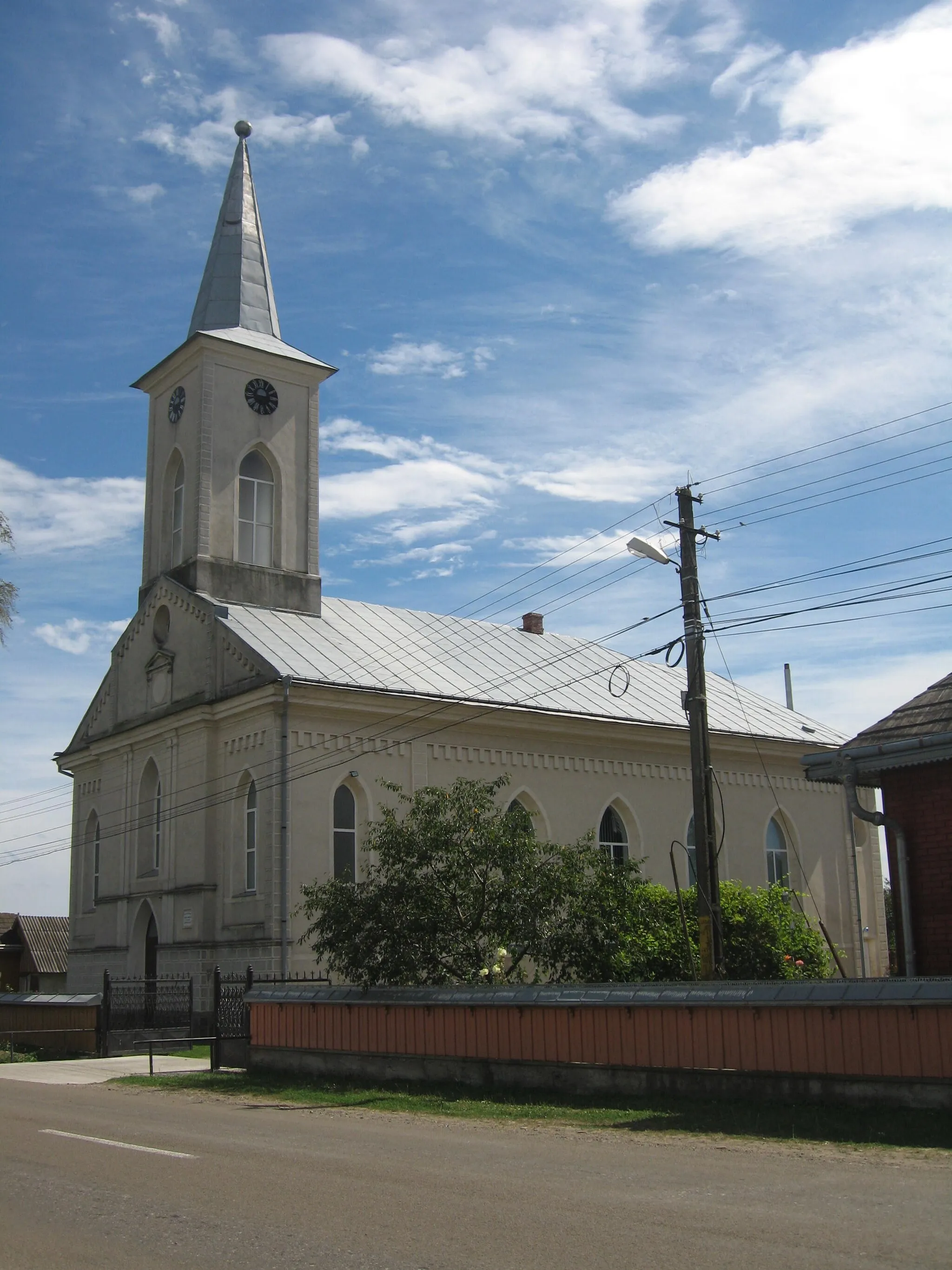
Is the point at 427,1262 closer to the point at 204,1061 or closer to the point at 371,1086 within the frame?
the point at 371,1086

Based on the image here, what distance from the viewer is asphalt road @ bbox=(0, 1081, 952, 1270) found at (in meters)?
7.30

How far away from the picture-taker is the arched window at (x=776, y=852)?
38.5 m

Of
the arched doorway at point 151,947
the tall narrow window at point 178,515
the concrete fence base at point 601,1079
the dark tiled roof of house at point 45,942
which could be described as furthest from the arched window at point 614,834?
the dark tiled roof of house at point 45,942

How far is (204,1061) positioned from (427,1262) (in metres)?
18.5

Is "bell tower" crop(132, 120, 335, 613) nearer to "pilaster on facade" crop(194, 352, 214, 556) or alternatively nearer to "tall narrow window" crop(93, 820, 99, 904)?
"pilaster on facade" crop(194, 352, 214, 556)

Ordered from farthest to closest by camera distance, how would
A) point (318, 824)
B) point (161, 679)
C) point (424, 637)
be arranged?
point (424, 637), point (161, 679), point (318, 824)

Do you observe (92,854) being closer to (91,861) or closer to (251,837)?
(91,861)

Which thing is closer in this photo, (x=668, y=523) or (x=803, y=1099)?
(x=803, y=1099)

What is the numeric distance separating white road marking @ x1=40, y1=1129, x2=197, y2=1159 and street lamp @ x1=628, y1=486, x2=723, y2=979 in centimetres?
788

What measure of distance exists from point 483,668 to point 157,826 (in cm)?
939

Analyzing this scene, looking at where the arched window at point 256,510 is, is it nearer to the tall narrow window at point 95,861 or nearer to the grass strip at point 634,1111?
the tall narrow window at point 95,861

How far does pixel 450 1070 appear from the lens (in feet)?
57.7

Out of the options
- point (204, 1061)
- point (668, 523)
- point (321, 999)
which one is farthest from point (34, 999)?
point (668, 523)

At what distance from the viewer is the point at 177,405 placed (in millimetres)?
35781
